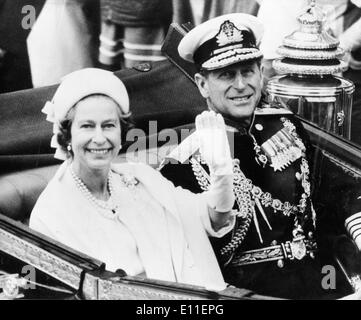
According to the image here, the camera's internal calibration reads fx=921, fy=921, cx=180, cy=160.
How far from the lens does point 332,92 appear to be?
370cm

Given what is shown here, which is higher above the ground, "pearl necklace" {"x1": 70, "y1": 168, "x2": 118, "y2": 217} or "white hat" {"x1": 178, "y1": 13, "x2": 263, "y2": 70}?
"white hat" {"x1": 178, "y1": 13, "x2": 263, "y2": 70}

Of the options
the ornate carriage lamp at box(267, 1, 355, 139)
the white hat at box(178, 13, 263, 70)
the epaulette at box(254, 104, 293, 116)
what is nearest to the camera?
the white hat at box(178, 13, 263, 70)

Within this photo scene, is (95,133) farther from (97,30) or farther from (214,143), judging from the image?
(97,30)

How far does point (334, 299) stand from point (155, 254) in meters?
0.70

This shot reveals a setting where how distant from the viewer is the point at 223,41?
3193 millimetres

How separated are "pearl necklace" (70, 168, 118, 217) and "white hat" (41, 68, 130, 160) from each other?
3.9 inches

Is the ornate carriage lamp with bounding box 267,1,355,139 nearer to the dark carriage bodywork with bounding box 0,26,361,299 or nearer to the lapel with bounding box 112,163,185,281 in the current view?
the dark carriage bodywork with bounding box 0,26,361,299

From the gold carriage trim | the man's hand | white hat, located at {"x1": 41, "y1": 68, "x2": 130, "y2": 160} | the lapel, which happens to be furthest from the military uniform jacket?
white hat, located at {"x1": 41, "y1": 68, "x2": 130, "y2": 160}

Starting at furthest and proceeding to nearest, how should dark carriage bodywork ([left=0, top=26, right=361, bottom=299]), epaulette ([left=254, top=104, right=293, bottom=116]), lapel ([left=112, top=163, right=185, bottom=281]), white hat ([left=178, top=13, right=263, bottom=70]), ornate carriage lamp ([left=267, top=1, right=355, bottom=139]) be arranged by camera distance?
ornate carriage lamp ([left=267, top=1, right=355, bottom=139]), epaulette ([left=254, top=104, right=293, bottom=116]), white hat ([left=178, top=13, right=263, bottom=70]), lapel ([left=112, top=163, right=185, bottom=281]), dark carriage bodywork ([left=0, top=26, right=361, bottom=299])

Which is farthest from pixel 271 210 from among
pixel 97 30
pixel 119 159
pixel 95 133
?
pixel 97 30

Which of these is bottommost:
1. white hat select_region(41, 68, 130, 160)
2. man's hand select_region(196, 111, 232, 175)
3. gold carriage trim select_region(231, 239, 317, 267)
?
gold carriage trim select_region(231, 239, 317, 267)

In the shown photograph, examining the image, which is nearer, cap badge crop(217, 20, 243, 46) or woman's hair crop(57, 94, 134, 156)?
woman's hair crop(57, 94, 134, 156)

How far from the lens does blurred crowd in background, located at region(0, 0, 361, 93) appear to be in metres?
3.26
